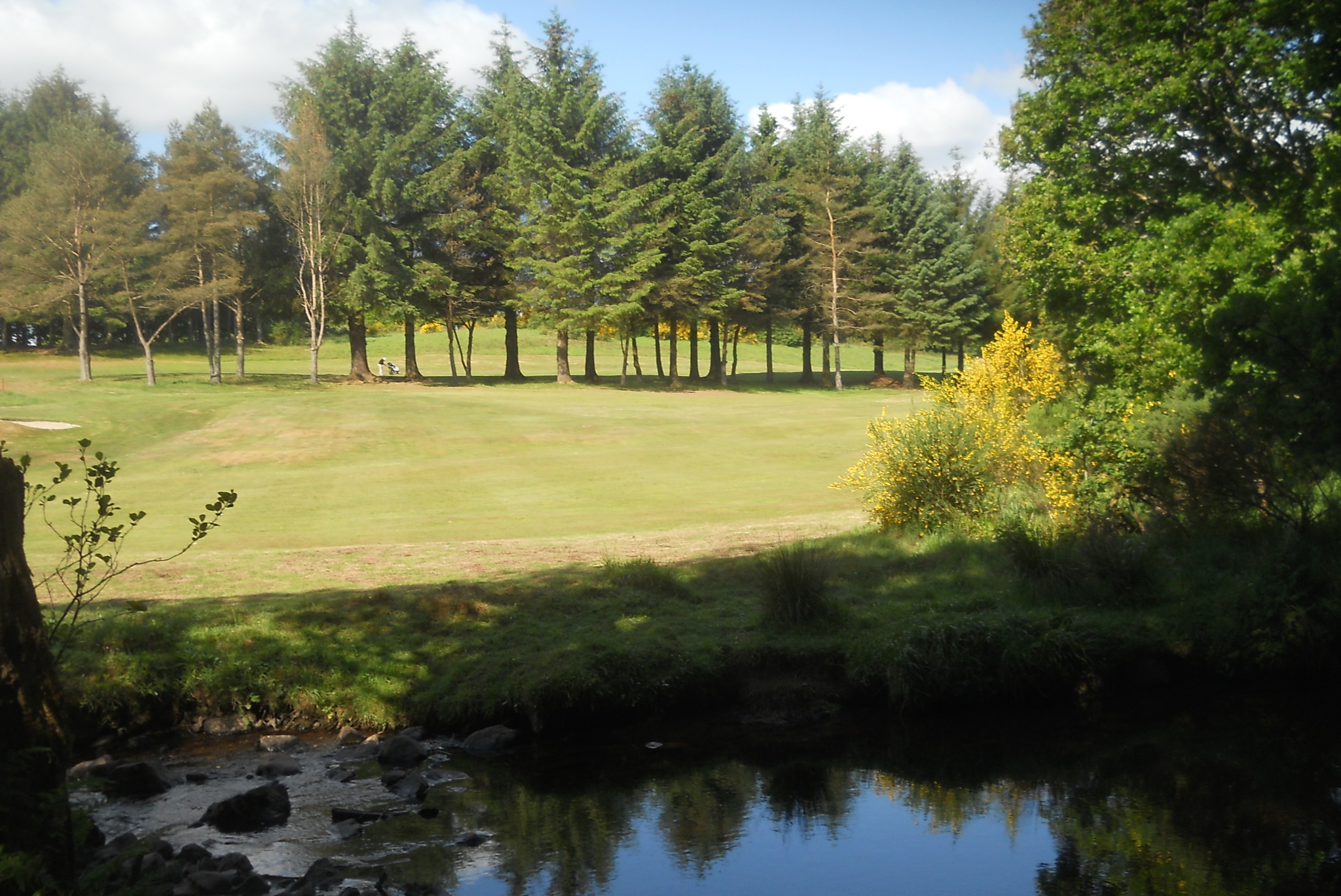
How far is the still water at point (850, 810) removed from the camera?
811cm

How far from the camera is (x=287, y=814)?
29.4 ft

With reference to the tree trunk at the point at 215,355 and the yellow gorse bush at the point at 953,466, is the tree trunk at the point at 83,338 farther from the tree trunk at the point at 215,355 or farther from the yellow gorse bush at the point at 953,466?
the yellow gorse bush at the point at 953,466

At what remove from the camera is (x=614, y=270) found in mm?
57656

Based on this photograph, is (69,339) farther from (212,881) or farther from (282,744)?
(212,881)

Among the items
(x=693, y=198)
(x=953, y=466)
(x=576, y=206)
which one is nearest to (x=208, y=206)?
(x=576, y=206)

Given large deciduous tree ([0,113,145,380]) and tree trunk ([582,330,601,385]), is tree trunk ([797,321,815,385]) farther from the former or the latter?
large deciduous tree ([0,113,145,380])

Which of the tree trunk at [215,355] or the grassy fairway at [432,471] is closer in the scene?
the grassy fairway at [432,471]

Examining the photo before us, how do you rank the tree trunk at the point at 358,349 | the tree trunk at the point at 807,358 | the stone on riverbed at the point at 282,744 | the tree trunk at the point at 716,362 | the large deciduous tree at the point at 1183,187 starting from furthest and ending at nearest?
the tree trunk at the point at 807,358 < the tree trunk at the point at 716,362 < the tree trunk at the point at 358,349 < the large deciduous tree at the point at 1183,187 < the stone on riverbed at the point at 282,744

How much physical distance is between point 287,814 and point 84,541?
3.28 m

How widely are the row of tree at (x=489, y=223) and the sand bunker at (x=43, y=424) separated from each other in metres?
18.7

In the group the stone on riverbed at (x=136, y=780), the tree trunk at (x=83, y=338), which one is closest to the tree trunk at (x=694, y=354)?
the tree trunk at (x=83, y=338)

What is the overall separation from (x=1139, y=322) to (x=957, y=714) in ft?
35.4

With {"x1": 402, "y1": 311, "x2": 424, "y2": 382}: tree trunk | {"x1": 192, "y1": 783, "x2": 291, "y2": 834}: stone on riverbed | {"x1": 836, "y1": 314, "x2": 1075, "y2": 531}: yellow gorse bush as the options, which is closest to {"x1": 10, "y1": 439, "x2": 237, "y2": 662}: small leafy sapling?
{"x1": 192, "y1": 783, "x2": 291, "y2": 834}: stone on riverbed

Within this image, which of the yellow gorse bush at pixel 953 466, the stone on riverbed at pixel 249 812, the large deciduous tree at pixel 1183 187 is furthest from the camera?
the yellow gorse bush at pixel 953 466
